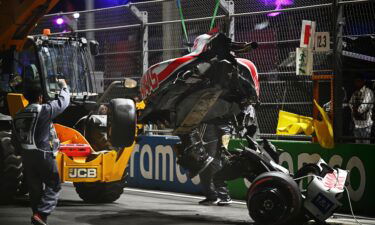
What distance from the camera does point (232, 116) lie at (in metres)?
10.8

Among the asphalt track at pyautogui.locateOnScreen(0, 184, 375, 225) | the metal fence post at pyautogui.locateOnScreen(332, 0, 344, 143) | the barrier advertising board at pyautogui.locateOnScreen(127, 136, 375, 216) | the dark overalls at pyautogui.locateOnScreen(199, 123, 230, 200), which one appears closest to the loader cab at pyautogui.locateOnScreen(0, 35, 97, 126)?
the asphalt track at pyautogui.locateOnScreen(0, 184, 375, 225)

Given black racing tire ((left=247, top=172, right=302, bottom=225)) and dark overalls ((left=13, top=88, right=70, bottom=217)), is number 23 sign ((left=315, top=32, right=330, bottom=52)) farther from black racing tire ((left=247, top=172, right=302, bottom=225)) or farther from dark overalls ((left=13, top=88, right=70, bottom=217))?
dark overalls ((left=13, top=88, right=70, bottom=217))

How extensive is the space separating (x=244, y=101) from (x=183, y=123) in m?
0.93

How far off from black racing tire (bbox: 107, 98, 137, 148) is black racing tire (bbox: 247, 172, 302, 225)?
1.87 meters

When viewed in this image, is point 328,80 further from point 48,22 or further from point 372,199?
point 48,22

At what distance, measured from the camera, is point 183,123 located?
1052cm

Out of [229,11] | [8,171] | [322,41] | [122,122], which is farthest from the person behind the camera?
[229,11]

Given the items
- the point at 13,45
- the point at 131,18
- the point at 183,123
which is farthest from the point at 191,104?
the point at 131,18

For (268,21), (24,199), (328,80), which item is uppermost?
(268,21)

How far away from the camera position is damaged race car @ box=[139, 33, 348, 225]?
9.35 meters

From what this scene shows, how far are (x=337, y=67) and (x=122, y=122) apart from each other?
3604 millimetres

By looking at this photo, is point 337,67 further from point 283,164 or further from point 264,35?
point 283,164

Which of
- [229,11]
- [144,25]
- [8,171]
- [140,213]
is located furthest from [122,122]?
[144,25]

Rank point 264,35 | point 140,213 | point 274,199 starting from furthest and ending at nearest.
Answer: point 264,35 < point 140,213 < point 274,199
